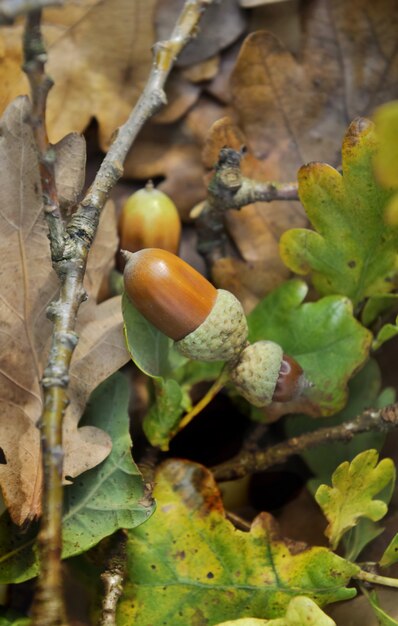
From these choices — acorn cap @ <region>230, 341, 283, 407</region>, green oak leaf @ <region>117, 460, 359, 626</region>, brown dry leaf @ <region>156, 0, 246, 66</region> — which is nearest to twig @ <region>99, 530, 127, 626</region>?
green oak leaf @ <region>117, 460, 359, 626</region>

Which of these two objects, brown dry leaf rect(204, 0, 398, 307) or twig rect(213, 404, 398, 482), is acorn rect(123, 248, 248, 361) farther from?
brown dry leaf rect(204, 0, 398, 307)

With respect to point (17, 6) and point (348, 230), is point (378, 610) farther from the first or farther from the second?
point (17, 6)

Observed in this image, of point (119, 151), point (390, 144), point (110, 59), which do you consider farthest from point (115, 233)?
point (390, 144)

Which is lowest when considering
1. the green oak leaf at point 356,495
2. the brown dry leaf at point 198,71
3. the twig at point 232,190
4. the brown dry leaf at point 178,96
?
the green oak leaf at point 356,495

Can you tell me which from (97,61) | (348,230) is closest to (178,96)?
(97,61)

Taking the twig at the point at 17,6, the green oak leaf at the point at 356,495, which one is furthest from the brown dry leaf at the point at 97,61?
the green oak leaf at the point at 356,495

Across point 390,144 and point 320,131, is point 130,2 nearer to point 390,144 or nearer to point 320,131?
point 320,131

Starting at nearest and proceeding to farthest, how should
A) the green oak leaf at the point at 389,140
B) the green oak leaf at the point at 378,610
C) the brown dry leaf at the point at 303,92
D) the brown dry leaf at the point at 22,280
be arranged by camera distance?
the green oak leaf at the point at 389,140, the green oak leaf at the point at 378,610, the brown dry leaf at the point at 22,280, the brown dry leaf at the point at 303,92

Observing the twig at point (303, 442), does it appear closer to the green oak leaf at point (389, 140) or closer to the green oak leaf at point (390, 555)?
the green oak leaf at point (390, 555)
